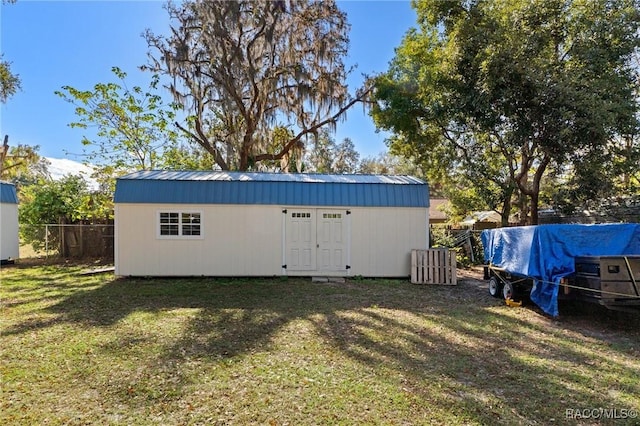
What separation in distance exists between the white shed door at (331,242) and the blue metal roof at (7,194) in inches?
453

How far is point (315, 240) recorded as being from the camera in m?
10.0

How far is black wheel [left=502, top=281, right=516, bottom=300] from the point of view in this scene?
7039 millimetres

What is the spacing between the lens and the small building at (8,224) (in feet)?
40.4

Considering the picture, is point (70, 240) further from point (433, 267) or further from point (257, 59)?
point (433, 267)

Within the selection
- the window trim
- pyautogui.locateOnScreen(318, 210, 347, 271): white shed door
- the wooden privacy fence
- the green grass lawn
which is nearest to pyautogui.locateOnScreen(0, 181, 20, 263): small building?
the green grass lawn

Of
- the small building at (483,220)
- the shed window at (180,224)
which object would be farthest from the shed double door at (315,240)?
the small building at (483,220)

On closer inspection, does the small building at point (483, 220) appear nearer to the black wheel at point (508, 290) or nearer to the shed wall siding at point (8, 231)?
the black wheel at point (508, 290)

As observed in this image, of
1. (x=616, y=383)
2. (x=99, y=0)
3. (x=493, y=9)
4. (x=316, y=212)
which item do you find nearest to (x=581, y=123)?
(x=493, y=9)

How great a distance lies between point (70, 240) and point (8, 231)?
72.5 inches

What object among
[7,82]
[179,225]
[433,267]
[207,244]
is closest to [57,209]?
[7,82]

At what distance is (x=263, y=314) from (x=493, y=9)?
38.7 ft

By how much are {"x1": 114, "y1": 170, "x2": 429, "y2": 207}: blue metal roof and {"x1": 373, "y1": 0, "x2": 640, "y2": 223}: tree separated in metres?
3.65

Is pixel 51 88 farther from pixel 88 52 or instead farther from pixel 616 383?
pixel 616 383

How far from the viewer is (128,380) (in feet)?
11.8
